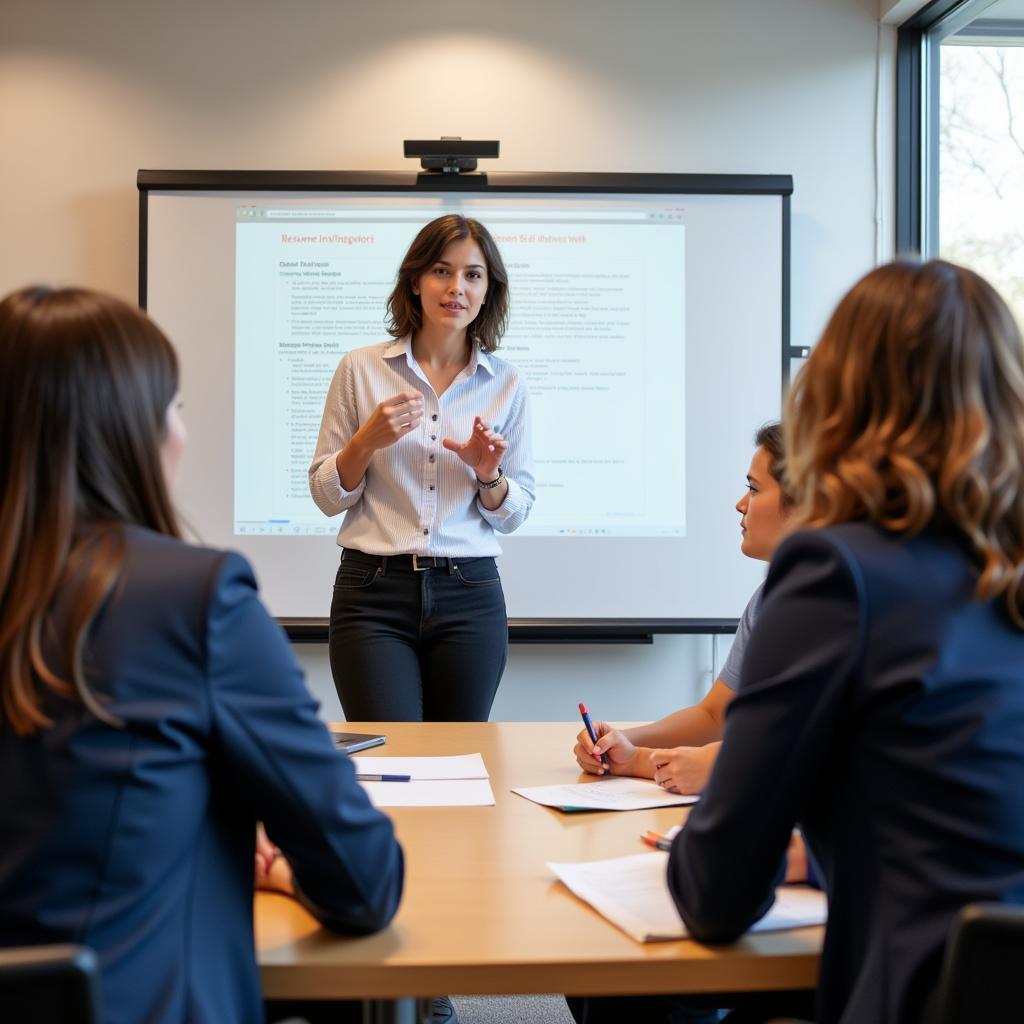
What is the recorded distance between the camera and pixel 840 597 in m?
0.90

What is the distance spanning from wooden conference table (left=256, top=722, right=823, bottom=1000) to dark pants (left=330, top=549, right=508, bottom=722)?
3.37 ft

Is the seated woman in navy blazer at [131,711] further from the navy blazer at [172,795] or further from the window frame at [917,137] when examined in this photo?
the window frame at [917,137]

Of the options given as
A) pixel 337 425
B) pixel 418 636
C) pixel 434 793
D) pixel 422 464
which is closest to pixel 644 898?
pixel 434 793

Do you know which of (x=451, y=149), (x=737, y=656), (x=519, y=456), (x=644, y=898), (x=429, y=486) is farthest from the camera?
(x=451, y=149)

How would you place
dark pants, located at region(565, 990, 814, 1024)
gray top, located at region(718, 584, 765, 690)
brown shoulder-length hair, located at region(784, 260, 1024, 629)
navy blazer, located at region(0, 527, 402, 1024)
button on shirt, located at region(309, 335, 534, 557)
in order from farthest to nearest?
button on shirt, located at region(309, 335, 534, 557) → gray top, located at region(718, 584, 765, 690) → dark pants, located at region(565, 990, 814, 1024) → brown shoulder-length hair, located at region(784, 260, 1024, 629) → navy blazer, located at region(0, 527, 402, 1024)

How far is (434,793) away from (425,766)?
0.49 feet

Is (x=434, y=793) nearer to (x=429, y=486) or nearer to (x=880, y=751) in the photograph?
(x=880, y=751)

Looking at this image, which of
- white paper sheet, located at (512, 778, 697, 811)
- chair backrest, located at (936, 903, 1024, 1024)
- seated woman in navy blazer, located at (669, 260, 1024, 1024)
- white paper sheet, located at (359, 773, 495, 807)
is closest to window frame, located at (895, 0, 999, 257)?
white paper sheet, located at (512, 778, 697, 811)

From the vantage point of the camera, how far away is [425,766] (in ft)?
5.46

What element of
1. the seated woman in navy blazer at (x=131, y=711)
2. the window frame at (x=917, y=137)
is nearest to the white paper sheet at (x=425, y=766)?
the seated woman in navy blazer at (x=131, y=711)

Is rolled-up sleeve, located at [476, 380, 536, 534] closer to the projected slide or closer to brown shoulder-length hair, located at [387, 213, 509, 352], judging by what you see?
brown shoulder-length hair, located at [387, 213, 509, 352]

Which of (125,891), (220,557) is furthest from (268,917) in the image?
(220,557)

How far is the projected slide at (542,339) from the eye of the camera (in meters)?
3.50

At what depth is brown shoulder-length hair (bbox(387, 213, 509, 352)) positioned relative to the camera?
8.29 ft
